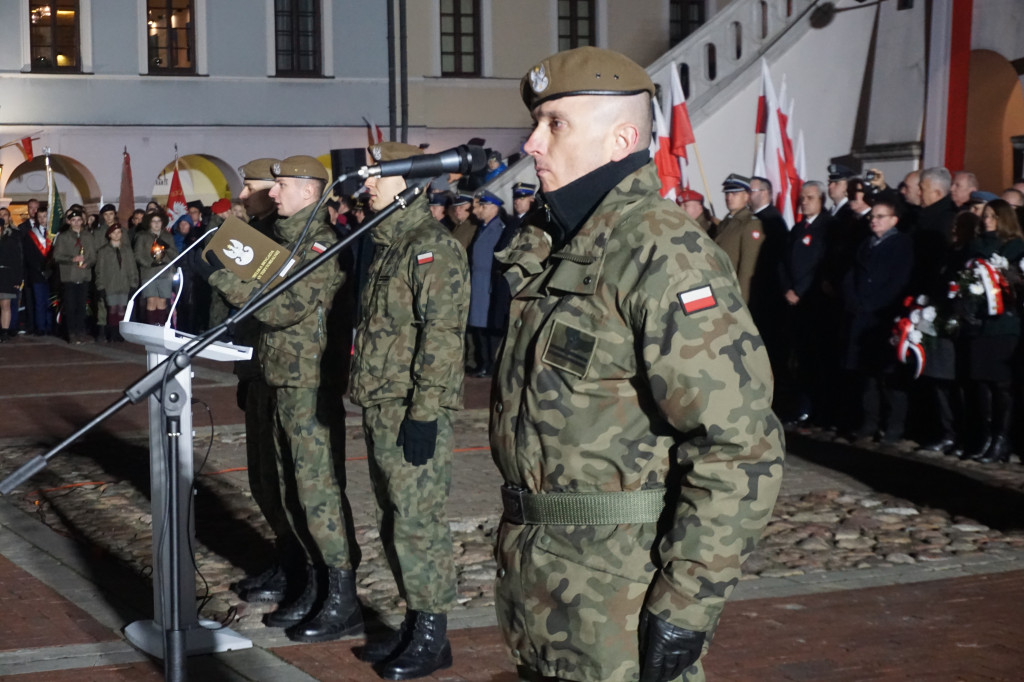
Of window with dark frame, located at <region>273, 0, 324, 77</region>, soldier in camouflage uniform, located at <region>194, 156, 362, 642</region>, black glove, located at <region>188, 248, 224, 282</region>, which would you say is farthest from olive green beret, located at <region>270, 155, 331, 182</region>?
window with dark frame, located at <region>273, 0, 324, 77</region>

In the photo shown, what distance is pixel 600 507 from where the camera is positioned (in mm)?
2859

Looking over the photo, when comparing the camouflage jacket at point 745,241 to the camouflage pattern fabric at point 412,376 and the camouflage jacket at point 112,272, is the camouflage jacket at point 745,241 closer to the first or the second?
the camouflage pattern fabric at point 412,376

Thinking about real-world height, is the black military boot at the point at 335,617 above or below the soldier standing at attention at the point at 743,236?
below

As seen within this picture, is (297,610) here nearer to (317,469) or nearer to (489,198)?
(317,469)

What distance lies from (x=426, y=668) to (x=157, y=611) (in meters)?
1.28

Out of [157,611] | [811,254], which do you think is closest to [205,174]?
[811,254]

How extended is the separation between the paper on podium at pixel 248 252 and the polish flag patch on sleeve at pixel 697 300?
8.40 ft

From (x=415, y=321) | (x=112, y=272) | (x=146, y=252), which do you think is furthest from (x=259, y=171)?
(x=146, y=252)

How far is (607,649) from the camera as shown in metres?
2.86

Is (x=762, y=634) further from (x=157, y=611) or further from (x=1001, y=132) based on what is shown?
(x=1001, y=132)

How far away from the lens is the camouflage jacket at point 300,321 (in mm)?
5570

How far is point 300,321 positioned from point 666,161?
10.3 meters

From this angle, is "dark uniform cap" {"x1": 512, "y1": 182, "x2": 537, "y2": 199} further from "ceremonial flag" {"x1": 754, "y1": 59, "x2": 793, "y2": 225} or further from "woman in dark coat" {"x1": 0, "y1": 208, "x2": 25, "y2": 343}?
"woman in dark coat" {"x1": 0, "y1": 208, "x2": 25, "y2": 343}

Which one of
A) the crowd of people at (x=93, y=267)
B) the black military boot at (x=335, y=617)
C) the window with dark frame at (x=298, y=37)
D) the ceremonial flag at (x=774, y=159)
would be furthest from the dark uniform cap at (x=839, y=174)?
the window with dark frame at (x=298, y=37)
